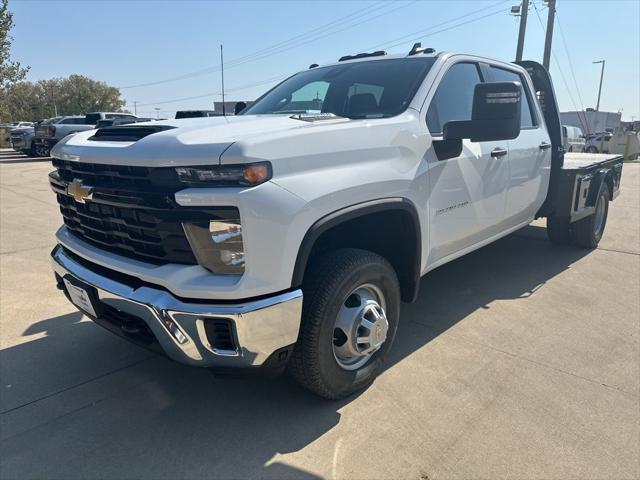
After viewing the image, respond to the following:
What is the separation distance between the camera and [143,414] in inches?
103

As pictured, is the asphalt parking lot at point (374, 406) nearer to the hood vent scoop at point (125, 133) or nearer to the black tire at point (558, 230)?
the hood vent scoop at point (125, 133)

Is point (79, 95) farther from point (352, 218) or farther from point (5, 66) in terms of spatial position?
point (352, 218)

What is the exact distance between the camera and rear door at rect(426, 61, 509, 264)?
3.12 meters

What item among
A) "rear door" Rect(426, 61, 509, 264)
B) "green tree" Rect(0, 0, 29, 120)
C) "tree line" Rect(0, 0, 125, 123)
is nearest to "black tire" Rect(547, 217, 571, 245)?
"rear door" Rect(426, 61, 509, 264)

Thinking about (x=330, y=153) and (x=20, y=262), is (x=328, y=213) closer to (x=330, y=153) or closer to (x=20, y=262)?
(x=330, y=153)

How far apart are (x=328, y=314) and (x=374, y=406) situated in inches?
27.0

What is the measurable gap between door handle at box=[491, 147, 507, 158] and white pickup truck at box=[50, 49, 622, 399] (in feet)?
0.14

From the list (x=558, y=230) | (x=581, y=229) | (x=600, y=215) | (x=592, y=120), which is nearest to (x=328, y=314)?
(x=558, y=230)

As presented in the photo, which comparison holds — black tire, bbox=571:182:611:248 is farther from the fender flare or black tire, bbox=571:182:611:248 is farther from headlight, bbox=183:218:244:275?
headlight, bbox=183:218:244:275

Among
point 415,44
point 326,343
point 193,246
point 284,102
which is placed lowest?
point 326,343

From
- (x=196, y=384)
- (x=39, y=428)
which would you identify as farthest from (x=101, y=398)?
(x=196, y=384)

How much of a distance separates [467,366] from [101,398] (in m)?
2.27

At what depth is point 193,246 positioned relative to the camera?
2.10 meters

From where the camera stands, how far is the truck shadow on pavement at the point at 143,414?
7.35 feet
